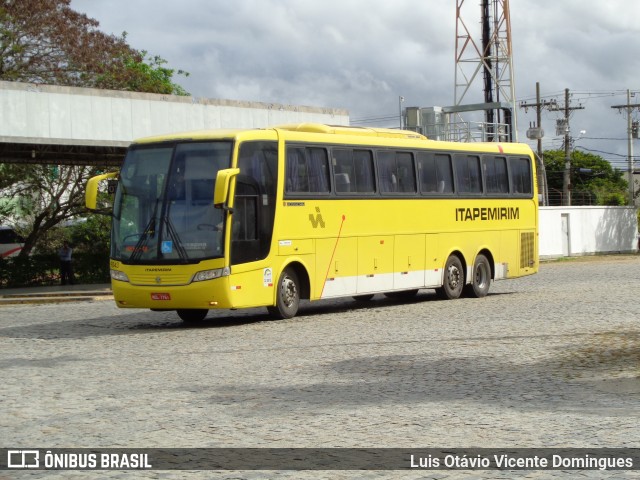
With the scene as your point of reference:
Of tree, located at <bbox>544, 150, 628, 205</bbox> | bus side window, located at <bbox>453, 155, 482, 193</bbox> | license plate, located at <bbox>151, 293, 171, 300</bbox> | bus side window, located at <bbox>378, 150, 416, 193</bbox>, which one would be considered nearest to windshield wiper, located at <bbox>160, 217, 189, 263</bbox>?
license plate, located at <bbox>151, 293, 171, 300</bbox>

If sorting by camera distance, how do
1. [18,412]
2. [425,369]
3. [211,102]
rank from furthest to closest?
[211,102] < [425,369] < [18,412]

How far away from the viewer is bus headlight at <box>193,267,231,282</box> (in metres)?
20.2

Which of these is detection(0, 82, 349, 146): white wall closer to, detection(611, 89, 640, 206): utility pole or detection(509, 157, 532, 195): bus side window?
detection(509, 157, 532, 195): bus side window

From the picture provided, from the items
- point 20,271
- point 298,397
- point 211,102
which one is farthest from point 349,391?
point 20,271

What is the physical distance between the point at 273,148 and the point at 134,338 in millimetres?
4818

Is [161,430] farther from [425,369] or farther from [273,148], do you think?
[273,148]

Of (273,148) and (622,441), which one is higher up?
(273,148)

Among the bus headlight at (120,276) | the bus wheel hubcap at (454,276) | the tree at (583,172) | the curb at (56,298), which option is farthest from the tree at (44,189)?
the tree at (583,172)

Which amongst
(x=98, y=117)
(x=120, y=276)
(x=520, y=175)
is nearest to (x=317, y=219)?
(x=120, y=276)

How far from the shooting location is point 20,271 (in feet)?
137

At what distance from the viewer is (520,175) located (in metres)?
30.3

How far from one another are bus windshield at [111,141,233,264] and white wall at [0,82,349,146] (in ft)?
37.1

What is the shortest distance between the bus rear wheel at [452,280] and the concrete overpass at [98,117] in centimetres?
1117

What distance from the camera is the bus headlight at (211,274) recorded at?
796 inches
